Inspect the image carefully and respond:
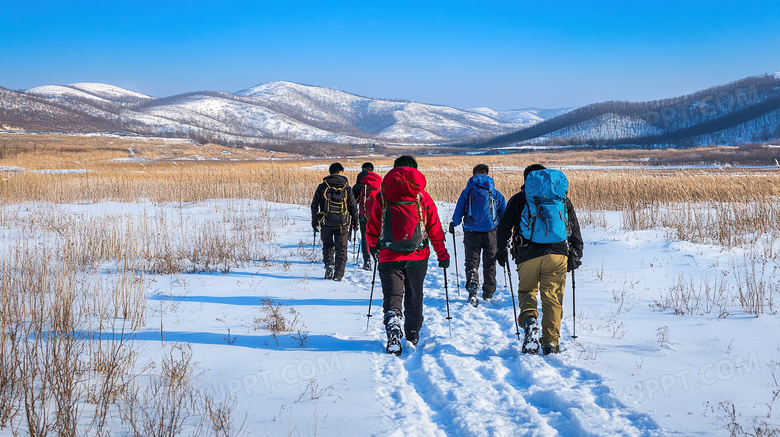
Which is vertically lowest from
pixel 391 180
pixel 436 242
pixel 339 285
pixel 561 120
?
pixel 339 285

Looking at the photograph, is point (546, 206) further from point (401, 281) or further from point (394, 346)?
point (394, 346)

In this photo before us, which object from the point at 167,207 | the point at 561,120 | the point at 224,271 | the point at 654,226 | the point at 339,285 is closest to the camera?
the point at 339,285

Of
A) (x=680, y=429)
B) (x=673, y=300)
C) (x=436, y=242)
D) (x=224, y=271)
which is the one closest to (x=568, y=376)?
(x=680, y=429)

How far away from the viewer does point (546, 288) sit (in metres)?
4.46

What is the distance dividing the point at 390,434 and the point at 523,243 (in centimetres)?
233

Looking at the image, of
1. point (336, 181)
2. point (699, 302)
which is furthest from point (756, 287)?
point (336, 181)

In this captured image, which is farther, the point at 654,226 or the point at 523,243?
the point at 654,226

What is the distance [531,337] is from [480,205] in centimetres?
253

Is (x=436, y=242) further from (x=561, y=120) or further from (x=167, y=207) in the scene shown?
(x=561, y=120)

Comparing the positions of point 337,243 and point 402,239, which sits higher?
point 402,239

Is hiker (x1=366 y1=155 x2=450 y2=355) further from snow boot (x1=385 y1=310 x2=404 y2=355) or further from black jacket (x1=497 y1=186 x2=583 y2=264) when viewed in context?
black jacket (x1=497 y1=186 x2=583 y2=264)

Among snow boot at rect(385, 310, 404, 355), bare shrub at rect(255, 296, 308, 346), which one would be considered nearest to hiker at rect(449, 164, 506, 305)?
snow boot at rect(385, 310, 404, 355)

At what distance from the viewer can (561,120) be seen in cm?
16025

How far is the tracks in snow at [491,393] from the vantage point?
321 centimetres
